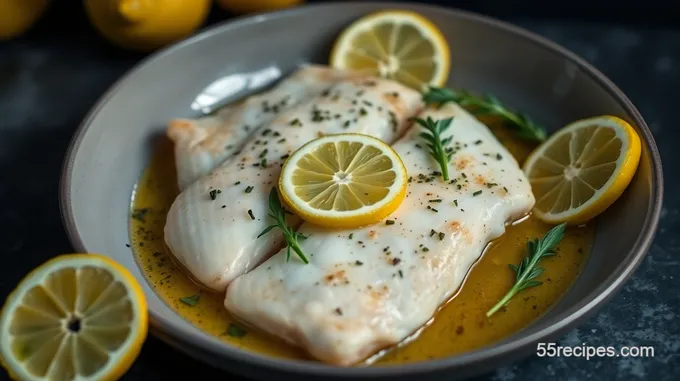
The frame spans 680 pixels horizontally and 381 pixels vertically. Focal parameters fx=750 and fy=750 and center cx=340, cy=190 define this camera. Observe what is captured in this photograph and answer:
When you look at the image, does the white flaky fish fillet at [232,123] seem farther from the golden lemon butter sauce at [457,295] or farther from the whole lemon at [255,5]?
the whole lemon at [255,5]

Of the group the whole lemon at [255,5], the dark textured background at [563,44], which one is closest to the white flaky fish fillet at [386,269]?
the dark textured background at [563,44]

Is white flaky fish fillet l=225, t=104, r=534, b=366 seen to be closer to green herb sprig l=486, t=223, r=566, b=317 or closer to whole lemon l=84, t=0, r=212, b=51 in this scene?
green herb sprig l=486, t=223, r=566, b=317

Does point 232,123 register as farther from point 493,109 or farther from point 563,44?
point 563,44

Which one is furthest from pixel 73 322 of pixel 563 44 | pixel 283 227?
pixel 563 44

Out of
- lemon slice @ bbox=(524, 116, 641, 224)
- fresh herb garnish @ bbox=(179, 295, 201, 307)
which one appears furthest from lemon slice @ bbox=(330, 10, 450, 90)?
fresh herb garnish @ bbox=(179, 295, 201, 307)

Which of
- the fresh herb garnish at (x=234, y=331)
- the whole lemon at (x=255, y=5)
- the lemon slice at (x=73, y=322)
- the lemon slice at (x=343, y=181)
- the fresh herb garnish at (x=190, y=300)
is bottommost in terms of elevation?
the fresh herb garnish at (x=190, y=300)

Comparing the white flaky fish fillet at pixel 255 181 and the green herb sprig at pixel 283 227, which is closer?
the green herb sprig at pixel 283 227
